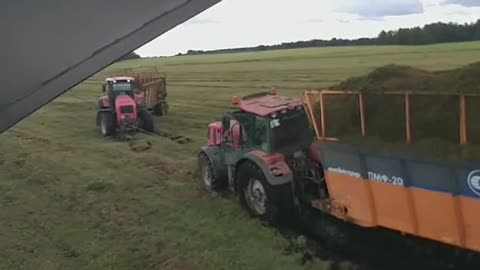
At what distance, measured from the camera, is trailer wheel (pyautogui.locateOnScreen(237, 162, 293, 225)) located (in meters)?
8.61

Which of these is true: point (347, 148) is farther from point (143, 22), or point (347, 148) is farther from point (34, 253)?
point (143, 22)

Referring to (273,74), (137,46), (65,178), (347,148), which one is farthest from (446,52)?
(137,46)

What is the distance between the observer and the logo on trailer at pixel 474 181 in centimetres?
607

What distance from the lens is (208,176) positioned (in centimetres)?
1084

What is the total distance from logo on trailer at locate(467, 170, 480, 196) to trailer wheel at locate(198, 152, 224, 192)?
5058 millimetres

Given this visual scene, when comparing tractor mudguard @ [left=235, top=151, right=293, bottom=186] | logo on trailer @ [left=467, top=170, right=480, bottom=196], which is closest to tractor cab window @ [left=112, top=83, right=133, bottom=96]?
tractor mudguard @ [left=235, top=151, right=293, bottom=186]

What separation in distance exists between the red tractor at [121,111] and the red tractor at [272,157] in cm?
809

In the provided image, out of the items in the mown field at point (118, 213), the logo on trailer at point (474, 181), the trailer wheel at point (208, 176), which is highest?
the logo on trailer at point (474, 181)

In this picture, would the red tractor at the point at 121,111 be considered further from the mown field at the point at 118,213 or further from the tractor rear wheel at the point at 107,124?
the mown field at the point at 118,213

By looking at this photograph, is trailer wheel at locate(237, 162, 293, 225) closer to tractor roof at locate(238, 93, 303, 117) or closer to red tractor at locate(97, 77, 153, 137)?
tractor roof at locate(238, 93, 303, 117)

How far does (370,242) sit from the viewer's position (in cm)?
814

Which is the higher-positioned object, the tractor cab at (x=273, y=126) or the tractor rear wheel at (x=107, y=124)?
the tractor cab at (x=273, y=126)

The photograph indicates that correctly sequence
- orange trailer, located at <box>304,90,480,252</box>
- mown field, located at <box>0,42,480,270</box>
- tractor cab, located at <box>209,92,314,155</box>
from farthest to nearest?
tractor cab, located at <box>209,92,314,155</box> → mown field, located at <box>0,42,480,270</box> → orange trailer, located at <box>304,90,480,252</box>

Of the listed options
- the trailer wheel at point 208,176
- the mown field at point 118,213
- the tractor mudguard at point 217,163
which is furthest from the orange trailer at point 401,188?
the trailer wheel at point 208,176
